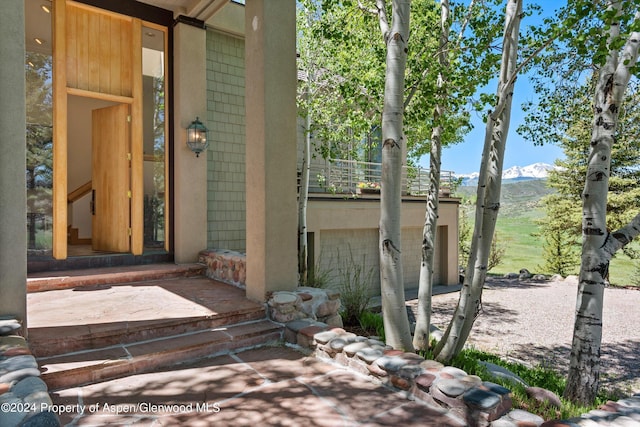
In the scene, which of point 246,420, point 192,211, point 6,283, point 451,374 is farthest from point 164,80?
point 451,374

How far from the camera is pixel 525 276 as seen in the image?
15508 mm

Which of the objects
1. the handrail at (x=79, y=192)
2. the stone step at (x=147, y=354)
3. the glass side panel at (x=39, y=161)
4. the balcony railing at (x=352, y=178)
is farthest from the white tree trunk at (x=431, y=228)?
the handrail at (x=79, y=192)

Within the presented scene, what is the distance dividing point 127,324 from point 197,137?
10.8 feet

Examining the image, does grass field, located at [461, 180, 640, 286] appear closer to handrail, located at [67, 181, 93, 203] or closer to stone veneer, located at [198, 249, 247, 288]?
stone veneer, located at [198, 249, 247, 288]

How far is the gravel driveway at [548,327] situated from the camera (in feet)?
21.1

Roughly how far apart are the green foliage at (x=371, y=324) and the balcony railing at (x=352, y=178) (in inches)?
159

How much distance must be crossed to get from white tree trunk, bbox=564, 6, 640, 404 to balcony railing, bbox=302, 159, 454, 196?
565cm

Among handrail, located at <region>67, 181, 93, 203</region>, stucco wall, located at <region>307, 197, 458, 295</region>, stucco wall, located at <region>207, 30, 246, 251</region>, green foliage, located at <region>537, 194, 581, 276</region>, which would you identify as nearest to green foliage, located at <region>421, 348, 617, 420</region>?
stucco wall, located at <region>207, 30, 246, 251</region>

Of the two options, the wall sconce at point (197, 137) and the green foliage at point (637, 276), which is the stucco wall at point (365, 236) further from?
the green foliage at point (637, 276)

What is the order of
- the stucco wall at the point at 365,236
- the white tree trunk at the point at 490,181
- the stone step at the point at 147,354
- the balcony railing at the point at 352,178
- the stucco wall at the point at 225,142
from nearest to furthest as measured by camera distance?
the stone step at the point at 147,354 → the white tree trunk at the point at 490,181 → the stucco wall at the point at 225,142 → the stucco wall at the point at 365,236 → the balcony railing at the point at 352,178

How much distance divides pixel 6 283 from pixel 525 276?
16.8 meters

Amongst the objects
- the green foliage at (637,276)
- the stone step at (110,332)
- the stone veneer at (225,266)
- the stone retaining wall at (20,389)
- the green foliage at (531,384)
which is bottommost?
the green foliage at (637,276)

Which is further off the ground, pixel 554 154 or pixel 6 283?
pixel 554 154

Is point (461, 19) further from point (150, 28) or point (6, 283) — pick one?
point (6, 283)
